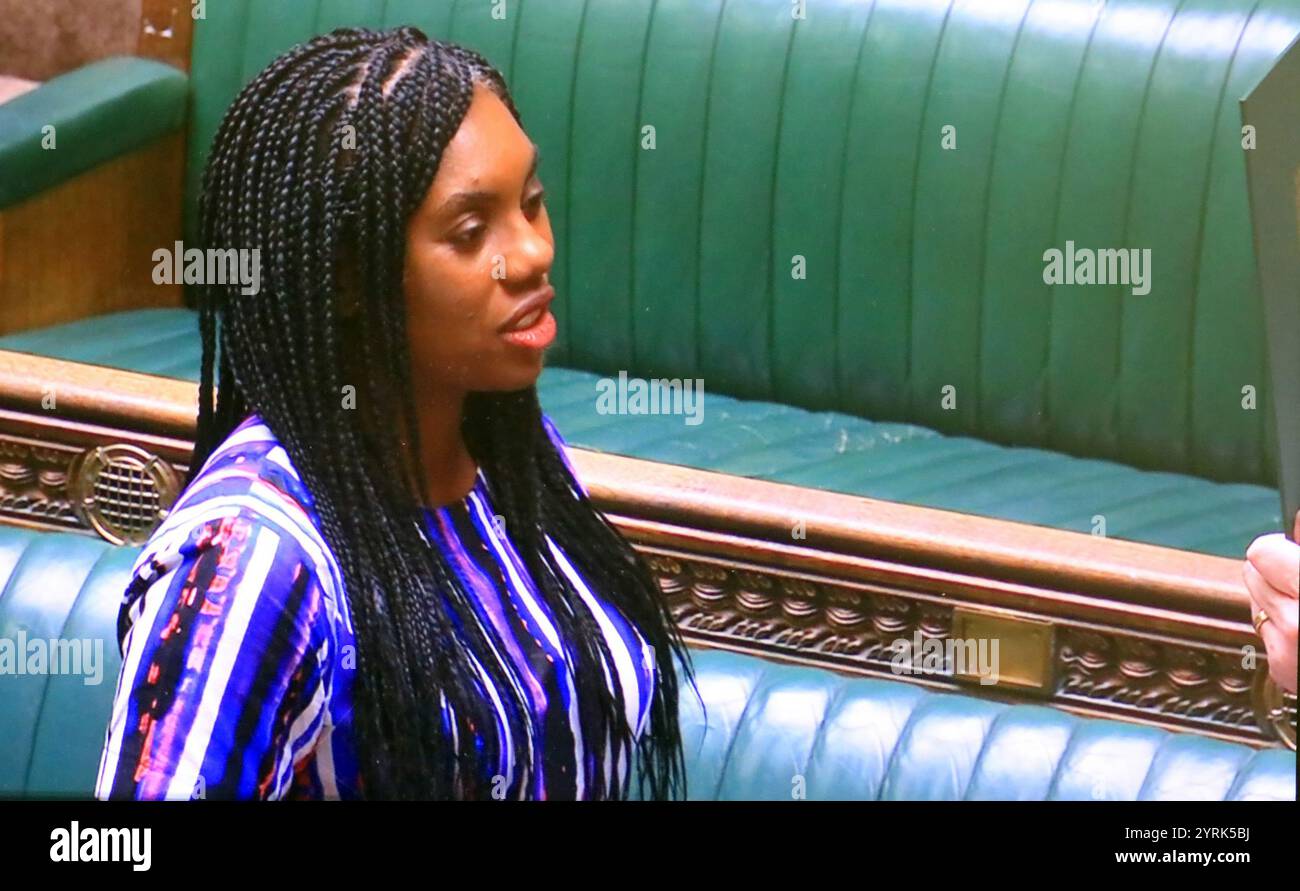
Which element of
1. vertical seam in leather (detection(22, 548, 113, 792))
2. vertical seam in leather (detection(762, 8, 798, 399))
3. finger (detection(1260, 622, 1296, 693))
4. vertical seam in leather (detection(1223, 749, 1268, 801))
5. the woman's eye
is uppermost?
the woman's eye

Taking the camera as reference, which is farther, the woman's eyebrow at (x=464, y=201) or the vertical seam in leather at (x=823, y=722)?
the vertical seam in leather at (x=823, y=722)

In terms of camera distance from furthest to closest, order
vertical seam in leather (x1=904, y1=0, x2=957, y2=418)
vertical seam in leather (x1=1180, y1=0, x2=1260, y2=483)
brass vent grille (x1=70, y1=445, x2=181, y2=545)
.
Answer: vertical seam in leather (x1=904, y1=0, x2=957, y2=418)
vertical seam in leather (x1=1180, y1=0, x2=1260, y2=483)
brass vent grille (x1=70, y1=445, x2=181, y2=545)

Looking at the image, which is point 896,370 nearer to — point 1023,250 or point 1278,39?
point 1023,250

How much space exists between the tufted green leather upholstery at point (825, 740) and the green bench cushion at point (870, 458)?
195mm

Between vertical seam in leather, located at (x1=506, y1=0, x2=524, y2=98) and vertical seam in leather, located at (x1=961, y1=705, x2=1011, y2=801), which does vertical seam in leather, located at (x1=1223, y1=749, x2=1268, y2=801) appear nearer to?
vertical seam in leather, located at (x1=961, y1=705, x2=1011, y2=801)

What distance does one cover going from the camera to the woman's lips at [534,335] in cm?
119

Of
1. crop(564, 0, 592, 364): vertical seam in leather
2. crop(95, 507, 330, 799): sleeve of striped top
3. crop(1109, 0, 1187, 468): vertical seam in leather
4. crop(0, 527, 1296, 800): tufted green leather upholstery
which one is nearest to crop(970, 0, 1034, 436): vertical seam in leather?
A: crop(1109, 0, 1187, 468): vertical seam in leather

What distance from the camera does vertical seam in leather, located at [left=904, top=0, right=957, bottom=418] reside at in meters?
1.99

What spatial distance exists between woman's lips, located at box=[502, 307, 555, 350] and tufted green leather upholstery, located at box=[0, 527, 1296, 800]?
0.45 meters
